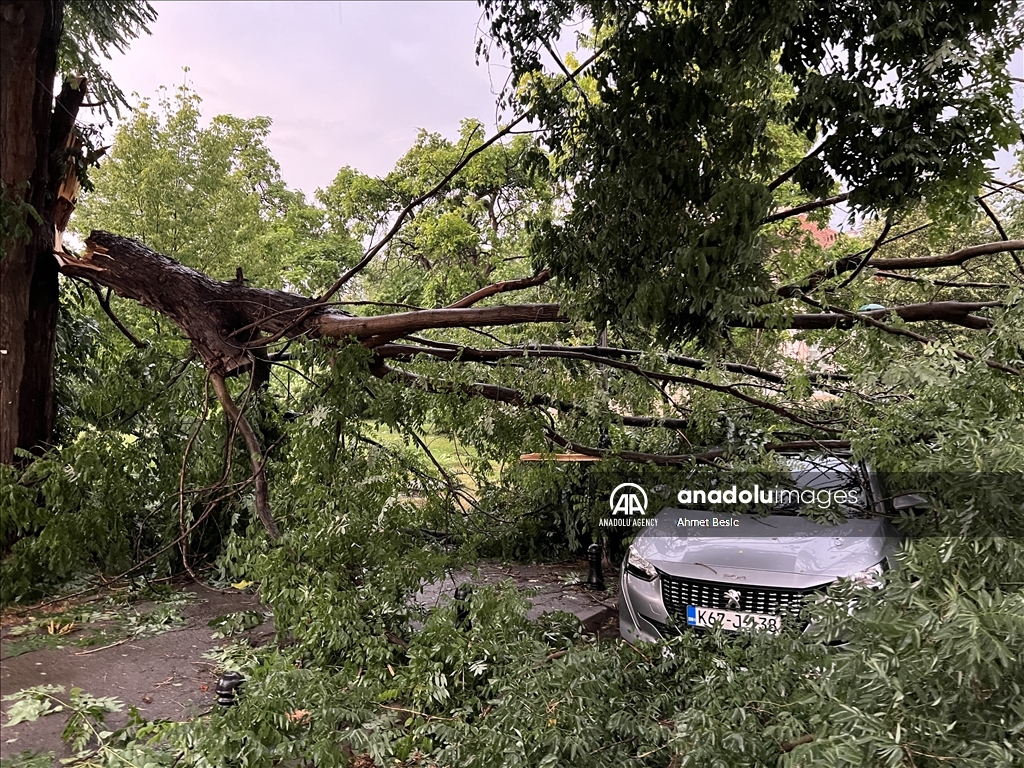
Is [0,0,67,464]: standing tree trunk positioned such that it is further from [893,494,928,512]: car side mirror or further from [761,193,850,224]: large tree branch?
[893,494,928,512]: car side mirror

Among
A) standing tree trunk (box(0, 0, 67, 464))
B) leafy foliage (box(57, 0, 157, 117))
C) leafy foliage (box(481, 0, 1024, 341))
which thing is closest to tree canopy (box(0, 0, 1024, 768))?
leafy foliage (box(481, 0, 1024, 341))

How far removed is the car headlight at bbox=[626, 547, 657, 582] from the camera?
2.81 m

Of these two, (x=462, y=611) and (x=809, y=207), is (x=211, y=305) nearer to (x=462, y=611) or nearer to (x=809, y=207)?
(x=462, y=611)

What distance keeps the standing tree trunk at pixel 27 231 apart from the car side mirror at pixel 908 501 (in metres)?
3.30

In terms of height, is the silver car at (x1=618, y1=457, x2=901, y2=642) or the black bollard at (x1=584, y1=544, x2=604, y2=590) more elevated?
the silver car at (x1=618, y1=457, x2=901, y2=642)

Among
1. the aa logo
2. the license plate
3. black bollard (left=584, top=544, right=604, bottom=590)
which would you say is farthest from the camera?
black bollard (left=584, top=544, right=604, bottom=590)

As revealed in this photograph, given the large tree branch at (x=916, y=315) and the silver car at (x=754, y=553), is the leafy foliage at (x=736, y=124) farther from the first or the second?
the silver car at (x=754, y=553)

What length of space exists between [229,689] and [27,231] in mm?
2123

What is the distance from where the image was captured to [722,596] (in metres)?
2.57

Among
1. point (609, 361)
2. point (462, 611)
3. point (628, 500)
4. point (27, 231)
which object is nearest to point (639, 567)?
point (628, 500)

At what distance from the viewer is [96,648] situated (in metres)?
2.39

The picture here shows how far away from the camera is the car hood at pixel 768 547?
240cm

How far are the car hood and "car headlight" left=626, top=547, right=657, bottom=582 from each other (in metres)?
0.02

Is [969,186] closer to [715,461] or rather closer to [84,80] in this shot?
[715,461]
